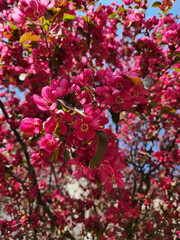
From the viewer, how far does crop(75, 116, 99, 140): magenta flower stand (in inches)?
34.9

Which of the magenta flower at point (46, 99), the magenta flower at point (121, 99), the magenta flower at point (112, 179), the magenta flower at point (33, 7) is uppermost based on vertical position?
the magenta flower at point (33, 7)

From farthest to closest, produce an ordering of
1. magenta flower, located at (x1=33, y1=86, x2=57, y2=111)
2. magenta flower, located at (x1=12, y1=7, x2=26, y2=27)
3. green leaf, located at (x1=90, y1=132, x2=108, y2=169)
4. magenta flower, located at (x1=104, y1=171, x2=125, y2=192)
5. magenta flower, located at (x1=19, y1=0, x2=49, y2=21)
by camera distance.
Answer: magenta flower, located at (x1=12, y1=7, x2=26, y2=27)
magenta flower, located at (x1=19, y1=0, x2=49, y2=21)
magenta flower, located at (x1=104, y1=171, x2=125, y2=192)
magenta flower, located at (x1=33, y1=86, x2=57, y2=111)
green leaf, located at (x1=90, y1=132, x2=108, y2=169)

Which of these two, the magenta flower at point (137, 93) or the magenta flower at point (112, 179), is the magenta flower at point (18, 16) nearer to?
the magenta flower at point (137, 93)

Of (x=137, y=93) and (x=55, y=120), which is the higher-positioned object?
(x=137, y=93)

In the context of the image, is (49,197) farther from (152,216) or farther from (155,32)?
(155,32)

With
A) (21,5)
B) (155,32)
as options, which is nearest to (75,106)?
(21,5)

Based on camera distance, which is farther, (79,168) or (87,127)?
(79,168)

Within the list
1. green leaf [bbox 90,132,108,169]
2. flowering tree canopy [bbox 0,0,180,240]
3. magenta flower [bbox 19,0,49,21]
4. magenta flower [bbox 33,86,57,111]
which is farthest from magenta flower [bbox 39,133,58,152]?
magenta flower [bbox 19,0,49,21]

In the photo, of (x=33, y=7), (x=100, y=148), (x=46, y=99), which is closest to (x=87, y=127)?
(x=100, y=148)

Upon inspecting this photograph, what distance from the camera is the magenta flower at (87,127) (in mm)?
887

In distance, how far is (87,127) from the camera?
2.98 ft

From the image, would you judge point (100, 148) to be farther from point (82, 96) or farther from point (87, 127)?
point (82, 96)

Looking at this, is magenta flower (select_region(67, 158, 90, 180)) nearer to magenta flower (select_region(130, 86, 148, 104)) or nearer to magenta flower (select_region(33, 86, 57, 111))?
magenta flower (select_region(33, 86, 57, 111))

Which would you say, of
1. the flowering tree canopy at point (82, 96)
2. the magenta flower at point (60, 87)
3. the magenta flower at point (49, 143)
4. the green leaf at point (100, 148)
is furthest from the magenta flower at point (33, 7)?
the green leaf at point (100, 148)
